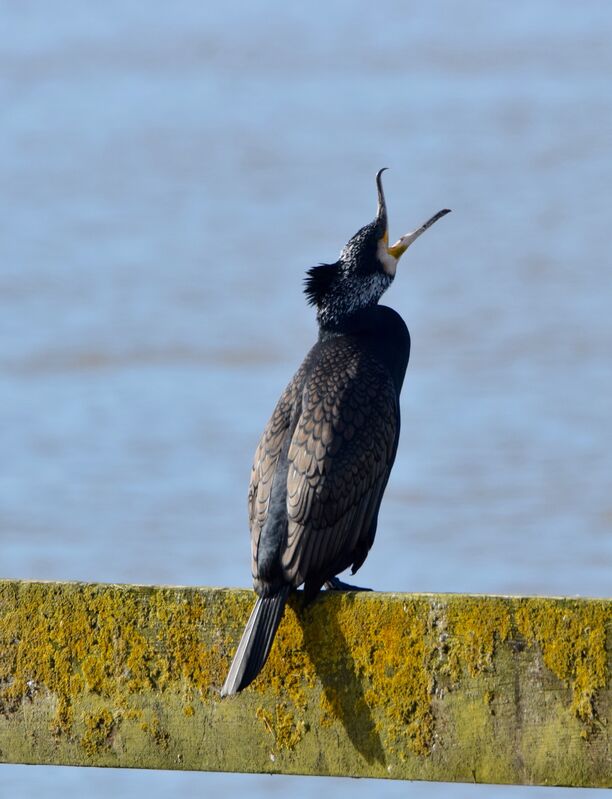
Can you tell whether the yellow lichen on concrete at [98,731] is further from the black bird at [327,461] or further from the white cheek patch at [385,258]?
the white cheek patch at [385,258]

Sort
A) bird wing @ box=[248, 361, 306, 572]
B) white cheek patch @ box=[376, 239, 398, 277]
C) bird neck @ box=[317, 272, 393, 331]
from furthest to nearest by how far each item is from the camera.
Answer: white cheek patch @ box=[376, 239, 398, 277], bird neck @ box=[317, 272, 393, 331], bird wing @ box=[248, 361, 306, 572]

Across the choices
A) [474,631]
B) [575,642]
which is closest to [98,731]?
[474,631]

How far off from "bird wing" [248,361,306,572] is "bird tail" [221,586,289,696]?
74 cm

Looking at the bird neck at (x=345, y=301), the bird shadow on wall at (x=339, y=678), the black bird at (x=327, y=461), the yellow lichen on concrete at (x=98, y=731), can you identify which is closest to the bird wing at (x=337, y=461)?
the black bird at (x=327, y=461)

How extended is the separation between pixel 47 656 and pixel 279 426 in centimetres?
150

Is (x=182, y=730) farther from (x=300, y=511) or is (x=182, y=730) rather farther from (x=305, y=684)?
(x=300, y=511)

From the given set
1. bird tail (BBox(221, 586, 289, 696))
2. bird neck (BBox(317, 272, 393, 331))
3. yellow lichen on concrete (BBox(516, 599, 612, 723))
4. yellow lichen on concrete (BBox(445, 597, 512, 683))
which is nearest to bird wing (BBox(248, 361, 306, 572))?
bird neck (BBox(317, 272, 393, 331))

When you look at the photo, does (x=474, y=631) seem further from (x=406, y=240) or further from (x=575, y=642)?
(x=406, y=240)

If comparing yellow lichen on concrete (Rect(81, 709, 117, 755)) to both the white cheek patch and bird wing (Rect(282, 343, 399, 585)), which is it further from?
the white cheek patch

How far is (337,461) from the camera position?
4.04 m

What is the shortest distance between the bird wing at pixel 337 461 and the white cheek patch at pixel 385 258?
78 centimetres

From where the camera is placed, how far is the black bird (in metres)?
3.79

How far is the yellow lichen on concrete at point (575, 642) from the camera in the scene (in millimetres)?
2506

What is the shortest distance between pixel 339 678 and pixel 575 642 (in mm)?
469
